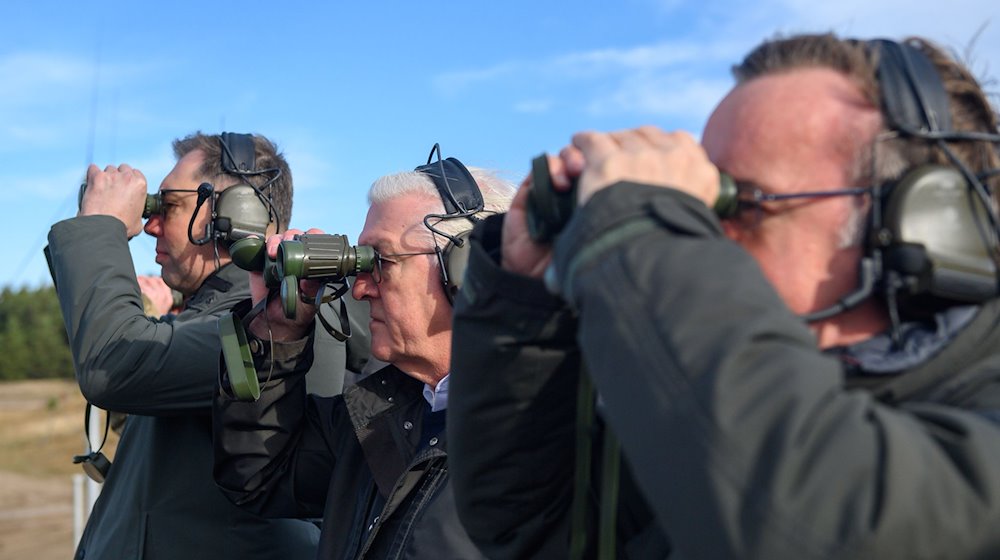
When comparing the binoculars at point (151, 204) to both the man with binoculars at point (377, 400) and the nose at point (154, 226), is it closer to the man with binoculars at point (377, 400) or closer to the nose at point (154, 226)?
the nose at point (154, 226)

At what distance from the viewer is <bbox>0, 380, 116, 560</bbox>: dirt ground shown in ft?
48.8

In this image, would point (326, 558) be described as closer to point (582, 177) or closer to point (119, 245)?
point (119, 245)

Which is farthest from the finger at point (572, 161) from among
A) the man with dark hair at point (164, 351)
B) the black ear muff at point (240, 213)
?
the black ear muff at point (240, 213)

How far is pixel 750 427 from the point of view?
1.15m

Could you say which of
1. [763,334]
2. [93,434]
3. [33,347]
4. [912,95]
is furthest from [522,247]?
[33,347]

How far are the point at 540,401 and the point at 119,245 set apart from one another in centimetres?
224

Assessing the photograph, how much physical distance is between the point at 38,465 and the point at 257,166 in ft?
74.1

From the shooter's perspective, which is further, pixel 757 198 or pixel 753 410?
pixel 757 198

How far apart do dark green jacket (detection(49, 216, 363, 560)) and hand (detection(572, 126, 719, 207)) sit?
2158mm

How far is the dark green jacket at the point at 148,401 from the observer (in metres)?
3.21

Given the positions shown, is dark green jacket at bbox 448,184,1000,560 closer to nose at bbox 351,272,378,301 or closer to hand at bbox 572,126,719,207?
hand at bbox 572,126,719,207

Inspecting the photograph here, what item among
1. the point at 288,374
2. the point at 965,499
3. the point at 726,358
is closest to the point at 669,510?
the point at 726,358

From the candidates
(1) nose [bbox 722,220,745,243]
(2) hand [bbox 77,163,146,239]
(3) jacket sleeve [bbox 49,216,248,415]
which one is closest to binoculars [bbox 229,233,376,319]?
(3) jacket sleeve [bbox 49,216,248,415]

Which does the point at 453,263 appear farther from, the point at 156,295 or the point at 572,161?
the point at 156,295
